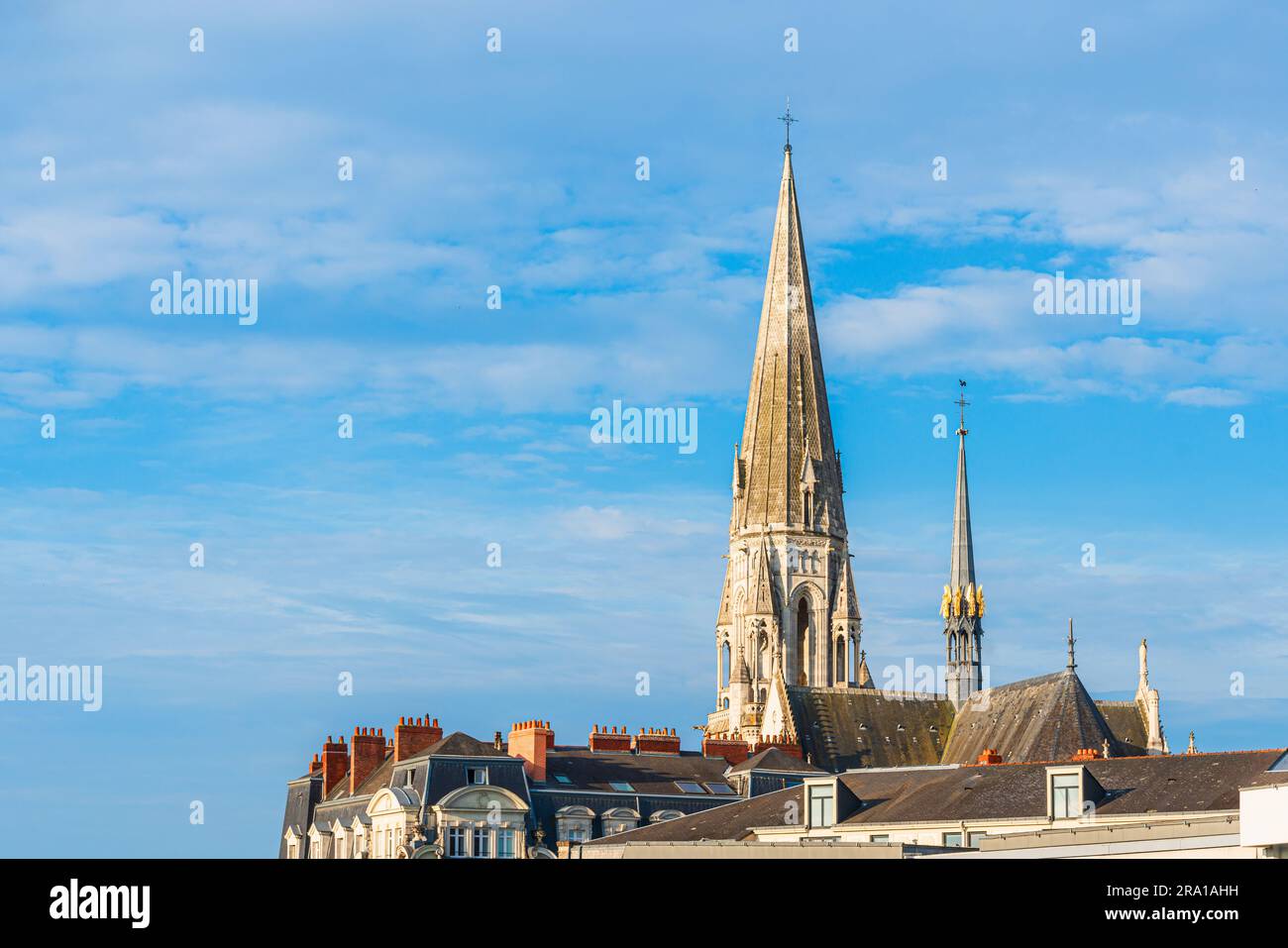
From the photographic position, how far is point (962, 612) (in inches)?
5300

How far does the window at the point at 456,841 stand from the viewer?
86.6 meters

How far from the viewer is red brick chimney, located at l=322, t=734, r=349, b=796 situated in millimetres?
104188

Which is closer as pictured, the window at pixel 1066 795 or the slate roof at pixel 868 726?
the window at pixel 1066 795

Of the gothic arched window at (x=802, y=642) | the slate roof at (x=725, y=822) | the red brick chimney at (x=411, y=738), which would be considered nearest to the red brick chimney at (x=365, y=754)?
the red brick chimney at (x=411, y=738)

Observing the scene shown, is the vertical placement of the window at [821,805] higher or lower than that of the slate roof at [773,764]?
lower

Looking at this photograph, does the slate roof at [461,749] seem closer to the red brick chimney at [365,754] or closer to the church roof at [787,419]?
the red brick chimney at [365,754]

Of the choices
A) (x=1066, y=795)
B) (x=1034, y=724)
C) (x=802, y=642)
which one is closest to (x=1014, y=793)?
(x=1066, y=795)

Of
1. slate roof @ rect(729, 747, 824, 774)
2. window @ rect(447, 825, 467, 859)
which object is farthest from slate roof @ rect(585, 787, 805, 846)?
slate roof @ rect(729, 747, 824, 774)

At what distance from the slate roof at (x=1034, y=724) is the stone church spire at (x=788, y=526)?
20647 mm

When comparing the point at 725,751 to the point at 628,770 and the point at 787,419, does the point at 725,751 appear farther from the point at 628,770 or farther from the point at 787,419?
the point at 787,419

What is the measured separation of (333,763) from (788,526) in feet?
147

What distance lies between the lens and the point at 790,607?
5600 inches

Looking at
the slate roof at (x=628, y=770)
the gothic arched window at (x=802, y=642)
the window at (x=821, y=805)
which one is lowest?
the window at (x=821, y=805)
